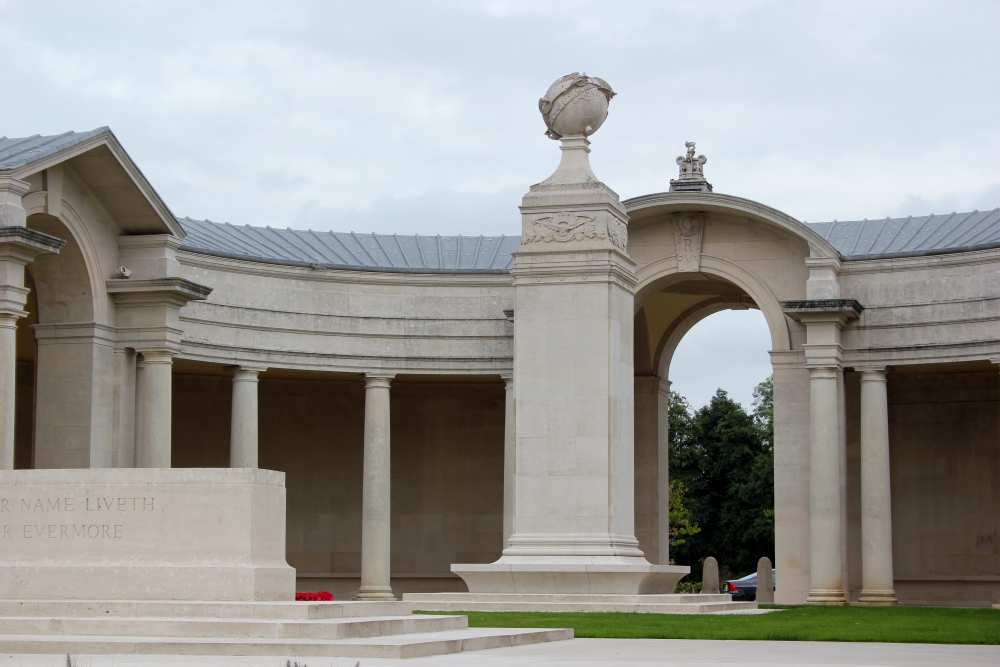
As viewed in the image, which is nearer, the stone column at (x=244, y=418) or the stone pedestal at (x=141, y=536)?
the stone pedestal at (x=141, y=536)

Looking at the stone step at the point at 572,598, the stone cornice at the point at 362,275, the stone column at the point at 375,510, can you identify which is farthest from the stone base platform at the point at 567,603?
the stone cornice at the point at 362,275

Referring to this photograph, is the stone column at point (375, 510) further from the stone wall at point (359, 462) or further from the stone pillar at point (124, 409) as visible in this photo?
the stone pillar at point (124, 409)

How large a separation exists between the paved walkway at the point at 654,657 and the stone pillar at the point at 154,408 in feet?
63.8

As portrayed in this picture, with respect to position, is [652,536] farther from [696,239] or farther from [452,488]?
[696,239]

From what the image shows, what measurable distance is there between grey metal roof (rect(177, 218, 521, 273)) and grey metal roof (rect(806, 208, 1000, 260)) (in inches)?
453

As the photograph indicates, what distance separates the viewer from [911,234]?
53.5 m

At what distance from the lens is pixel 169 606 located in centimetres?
2203

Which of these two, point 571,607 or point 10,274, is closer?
point 571,607

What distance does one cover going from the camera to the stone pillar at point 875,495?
1871 inches

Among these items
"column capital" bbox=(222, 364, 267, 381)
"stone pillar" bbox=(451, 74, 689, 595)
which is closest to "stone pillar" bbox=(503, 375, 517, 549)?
"column capital" bbox=(222, 364, 267, 381)

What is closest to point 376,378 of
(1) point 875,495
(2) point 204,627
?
(1) point 875,495

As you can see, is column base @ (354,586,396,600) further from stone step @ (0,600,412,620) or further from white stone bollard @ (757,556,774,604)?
stone step @ (0,600,412,620)

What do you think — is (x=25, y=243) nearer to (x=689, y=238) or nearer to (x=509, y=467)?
(x=509, y=467)

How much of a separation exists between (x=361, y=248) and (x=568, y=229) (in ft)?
73.5
